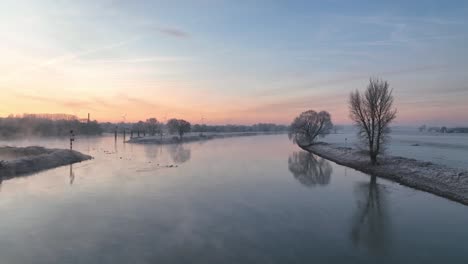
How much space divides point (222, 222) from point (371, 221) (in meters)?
6.78

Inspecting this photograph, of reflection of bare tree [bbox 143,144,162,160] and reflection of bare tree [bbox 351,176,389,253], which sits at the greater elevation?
reflection of bare tree [bbox 143,144,162,160]

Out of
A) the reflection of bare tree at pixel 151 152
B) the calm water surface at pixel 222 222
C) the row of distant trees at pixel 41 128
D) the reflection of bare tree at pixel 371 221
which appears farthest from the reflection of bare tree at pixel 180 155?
the row of distant trees at pixel 41 128

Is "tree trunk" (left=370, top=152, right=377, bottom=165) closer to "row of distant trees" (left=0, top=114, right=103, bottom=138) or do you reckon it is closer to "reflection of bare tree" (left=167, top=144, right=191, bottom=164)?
"reflection of bare tree" (left=167, top=144, right=191, bottom=164)

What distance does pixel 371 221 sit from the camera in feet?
47.0

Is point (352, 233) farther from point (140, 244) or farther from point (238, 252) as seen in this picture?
point (140, 244)

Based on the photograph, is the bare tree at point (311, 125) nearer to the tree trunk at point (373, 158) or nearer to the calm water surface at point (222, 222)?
the tree trunk at point (373, 158)

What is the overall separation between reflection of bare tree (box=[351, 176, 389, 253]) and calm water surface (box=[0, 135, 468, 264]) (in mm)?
49

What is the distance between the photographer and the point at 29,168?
27.1 meters

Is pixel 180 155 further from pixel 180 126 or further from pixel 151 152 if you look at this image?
pixel 180 126

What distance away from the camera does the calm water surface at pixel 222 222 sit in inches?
398

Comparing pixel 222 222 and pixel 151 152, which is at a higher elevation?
pixel 151 152

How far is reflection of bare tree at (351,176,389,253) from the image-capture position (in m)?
11.5

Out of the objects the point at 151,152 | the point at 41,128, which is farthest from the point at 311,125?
the point at 41,128

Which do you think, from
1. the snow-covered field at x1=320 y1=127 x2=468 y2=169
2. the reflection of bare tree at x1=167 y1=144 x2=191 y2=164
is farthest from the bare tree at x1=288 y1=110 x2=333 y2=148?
the reflection of bare tree at x1=167 y1=144 x2=191 y2=164
